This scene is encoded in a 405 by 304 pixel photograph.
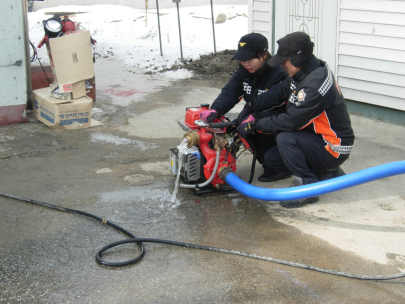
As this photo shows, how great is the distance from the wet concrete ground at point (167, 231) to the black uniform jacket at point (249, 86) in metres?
0.77

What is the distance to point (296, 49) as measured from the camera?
307cm

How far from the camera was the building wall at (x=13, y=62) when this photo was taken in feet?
16.4

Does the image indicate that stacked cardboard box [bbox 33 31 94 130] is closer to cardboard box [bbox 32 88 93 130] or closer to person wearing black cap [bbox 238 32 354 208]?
cardboard box [bbox 32 88 93 130]

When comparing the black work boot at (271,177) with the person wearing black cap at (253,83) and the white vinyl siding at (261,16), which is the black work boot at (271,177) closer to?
the person wearing black cap at (253,83)

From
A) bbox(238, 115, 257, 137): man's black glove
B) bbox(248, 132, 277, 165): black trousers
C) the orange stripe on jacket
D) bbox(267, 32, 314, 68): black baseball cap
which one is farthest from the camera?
bbox(248, 132, 277, 165): black trousers

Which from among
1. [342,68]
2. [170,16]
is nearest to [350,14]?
[342,68]

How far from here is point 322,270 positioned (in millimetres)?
2512

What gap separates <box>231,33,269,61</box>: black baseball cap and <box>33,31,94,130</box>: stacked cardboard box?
2488 millimetres

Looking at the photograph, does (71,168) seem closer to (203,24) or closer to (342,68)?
(342,68)

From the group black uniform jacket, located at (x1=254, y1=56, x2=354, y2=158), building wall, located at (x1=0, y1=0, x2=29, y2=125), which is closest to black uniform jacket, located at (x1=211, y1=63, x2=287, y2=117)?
black uniform jacket, located at (x1=254, y1=56, x2=354, y2=158)

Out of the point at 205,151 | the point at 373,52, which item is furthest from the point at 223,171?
the point at 373,52

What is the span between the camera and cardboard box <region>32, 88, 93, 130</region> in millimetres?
5070

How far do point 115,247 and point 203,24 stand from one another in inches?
440

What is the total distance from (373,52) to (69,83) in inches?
152
